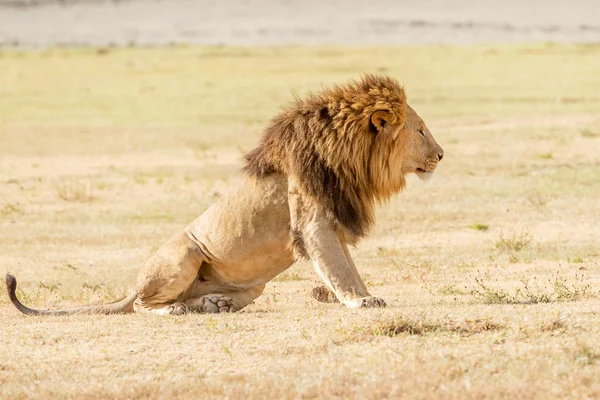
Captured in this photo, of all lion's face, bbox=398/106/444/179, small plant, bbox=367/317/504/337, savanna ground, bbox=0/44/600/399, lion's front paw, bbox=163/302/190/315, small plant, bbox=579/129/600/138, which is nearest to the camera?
savanna ground, bbox=0/44/600/399

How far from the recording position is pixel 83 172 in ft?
57.7

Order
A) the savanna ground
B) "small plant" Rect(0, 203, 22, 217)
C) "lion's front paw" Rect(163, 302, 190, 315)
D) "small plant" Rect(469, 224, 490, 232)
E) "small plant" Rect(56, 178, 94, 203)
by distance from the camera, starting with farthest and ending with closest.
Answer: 1. "small plant" Rect(56, 178, 94, 203)
2. "small plant" Rect(0, 203, 22, 217)
3. "small plant" Rect(469, 224, 490, 232)
4. "lion's front paw" Rect(163, 302, 190, 315)
5. the savanna ground

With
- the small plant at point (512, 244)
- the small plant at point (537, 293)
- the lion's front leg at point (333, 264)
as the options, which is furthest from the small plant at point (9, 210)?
the lion's front leg at point (333, 264)

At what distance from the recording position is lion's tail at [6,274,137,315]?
7.82 m

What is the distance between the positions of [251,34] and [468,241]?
77.5 meters

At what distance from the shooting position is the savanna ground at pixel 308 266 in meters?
5.89

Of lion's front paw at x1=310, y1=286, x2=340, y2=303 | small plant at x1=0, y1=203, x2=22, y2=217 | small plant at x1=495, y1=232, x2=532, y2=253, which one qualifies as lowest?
small plant at x1=0, y1=203, x2=22, y2=217

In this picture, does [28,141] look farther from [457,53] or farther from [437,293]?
[457,53]

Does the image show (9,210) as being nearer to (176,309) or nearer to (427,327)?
(176,309)

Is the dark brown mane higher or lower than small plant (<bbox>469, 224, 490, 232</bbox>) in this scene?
higher

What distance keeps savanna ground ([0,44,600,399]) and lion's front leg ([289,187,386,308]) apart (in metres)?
0.20

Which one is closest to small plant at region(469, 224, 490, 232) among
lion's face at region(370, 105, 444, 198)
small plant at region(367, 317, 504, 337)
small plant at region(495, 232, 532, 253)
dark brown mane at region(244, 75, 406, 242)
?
small plant at region(495, 232, 532, 253)

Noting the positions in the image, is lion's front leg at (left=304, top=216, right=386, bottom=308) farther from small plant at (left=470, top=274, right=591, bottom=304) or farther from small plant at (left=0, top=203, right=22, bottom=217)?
small plant at (left=0, top=203, right=22, bottom=217)

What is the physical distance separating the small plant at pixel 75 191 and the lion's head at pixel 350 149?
7279 millimetres
